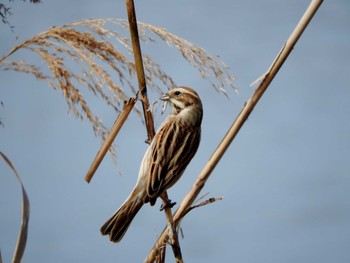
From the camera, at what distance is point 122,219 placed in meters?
2.64

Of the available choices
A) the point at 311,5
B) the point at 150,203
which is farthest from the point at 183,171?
the point at 311,5

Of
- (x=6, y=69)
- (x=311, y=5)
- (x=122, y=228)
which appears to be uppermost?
(x=311, y=5)

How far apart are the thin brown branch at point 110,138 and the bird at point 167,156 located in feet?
1.32

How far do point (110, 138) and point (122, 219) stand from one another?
74 centimetres

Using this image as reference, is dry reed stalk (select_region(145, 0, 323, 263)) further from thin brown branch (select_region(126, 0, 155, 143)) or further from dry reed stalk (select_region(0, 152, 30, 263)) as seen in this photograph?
dry reed stalk (select_region(0, 152, 30, 263))

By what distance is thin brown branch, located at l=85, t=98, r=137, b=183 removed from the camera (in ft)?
6.42

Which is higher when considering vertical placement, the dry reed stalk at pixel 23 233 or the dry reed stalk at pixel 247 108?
the dry reed stalk at pixel 247 108

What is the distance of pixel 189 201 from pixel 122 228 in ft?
2.24

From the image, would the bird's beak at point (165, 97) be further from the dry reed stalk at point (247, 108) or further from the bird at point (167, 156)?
the dry reed stalk at point (247, 108)

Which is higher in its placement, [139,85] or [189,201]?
[139,85]

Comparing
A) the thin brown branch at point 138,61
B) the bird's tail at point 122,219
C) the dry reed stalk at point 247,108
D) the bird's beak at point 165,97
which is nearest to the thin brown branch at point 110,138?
the thin brown branch at point 138,61

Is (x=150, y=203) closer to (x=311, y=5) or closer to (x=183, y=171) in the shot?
(x=183, y=171)

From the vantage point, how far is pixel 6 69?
123 inches

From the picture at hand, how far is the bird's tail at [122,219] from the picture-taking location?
98.7 inches
